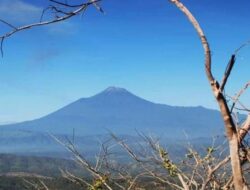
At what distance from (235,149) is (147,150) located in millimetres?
2544

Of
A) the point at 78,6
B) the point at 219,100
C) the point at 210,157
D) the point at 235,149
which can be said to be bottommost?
the point at 210,157

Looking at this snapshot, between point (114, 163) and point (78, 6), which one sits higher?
point (78, 6)

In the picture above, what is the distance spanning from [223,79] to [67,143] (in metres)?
2.56

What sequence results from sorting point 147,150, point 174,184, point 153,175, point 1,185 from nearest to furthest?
point 174,184 → point 153,175 → point 147,150 → point 1,185

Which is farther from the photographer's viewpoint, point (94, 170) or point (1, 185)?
point (1, 185)

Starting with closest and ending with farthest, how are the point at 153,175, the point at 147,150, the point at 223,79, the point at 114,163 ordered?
the point at 223,79 → the point at 153,175 → the point at 147,150 → the point at 114,163

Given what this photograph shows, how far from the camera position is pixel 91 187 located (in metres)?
4.81

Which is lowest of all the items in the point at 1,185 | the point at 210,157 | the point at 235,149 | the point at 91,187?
the point at 1,185

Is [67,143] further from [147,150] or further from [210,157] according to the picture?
[210,157]

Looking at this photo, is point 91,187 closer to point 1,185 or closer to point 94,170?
point 94,170

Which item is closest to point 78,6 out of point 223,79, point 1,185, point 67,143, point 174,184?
point 223,79

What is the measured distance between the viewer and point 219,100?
8.27 feet

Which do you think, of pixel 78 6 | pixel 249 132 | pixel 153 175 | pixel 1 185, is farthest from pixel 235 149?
pixel 1 185

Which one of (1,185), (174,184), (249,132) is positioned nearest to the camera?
(249,132)
